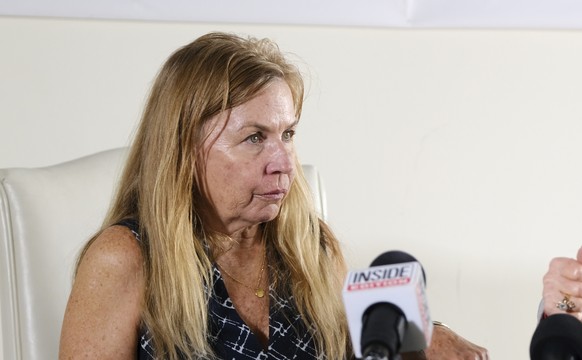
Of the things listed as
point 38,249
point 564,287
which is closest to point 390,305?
point 564,287

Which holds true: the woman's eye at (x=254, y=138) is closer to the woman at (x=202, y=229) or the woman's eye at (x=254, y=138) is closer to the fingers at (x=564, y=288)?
the woman at (x=202, y=229)

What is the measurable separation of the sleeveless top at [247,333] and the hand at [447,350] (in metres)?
0.16

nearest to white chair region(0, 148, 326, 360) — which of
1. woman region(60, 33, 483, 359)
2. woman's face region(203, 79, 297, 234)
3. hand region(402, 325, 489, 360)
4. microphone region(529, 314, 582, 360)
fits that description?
woman region(60, 33, 483, 359)

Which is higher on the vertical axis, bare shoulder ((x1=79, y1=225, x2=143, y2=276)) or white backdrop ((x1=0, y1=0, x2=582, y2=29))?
white backdrop ((x1=0, y1=0, x2=582, y2=29))

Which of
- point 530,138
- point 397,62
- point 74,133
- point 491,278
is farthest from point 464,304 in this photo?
point 74,133

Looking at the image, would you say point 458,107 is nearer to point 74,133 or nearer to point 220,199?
point 74,133

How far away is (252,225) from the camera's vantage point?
4.83ft

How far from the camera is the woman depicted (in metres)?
1.34

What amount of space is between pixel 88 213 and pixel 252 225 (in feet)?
0.85

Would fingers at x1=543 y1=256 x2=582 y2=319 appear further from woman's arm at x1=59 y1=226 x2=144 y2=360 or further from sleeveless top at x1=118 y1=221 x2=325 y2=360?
woman's arm at x1=59 y1=226 x2=144 y2=360

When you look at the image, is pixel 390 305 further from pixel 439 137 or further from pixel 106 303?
pixel 439 137

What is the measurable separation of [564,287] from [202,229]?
52 centimetres

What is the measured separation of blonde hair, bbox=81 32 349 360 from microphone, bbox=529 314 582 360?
0.56 metres

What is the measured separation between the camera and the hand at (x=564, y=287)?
47.1 inches
